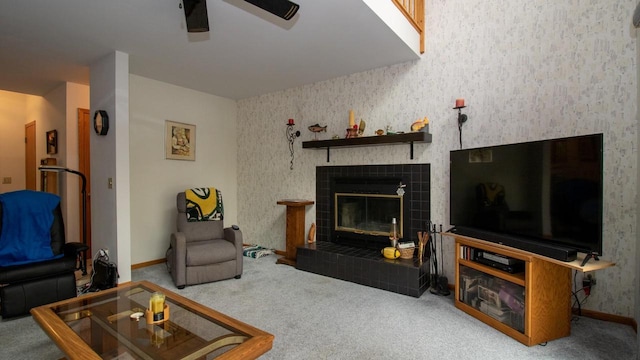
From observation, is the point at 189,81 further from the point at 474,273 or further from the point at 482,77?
the point at 474,273

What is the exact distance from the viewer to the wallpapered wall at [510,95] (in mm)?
2336

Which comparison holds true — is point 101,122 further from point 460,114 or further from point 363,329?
point 460,114

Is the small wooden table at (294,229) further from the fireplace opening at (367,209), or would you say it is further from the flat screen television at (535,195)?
the flat screen television at (535,195)

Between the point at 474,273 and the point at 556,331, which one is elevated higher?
the point at 474,273

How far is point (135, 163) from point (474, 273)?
400 cm

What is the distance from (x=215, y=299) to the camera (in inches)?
Answer: 112

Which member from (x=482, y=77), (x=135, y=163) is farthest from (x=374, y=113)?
(x=135, y=163)

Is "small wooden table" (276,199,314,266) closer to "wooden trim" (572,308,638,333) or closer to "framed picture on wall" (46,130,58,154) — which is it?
"wooden trim" (572,308,638,333)

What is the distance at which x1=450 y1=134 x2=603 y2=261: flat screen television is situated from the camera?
188 centimetres

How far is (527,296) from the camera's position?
2047mm

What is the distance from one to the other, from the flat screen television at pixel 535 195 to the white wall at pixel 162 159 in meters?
3.51

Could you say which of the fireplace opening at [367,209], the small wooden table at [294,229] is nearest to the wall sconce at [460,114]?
the fireplace opening at [367,209]

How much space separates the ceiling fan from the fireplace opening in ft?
7.13

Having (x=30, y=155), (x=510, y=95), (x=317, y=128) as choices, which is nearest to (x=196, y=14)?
(x=317, y=128)
